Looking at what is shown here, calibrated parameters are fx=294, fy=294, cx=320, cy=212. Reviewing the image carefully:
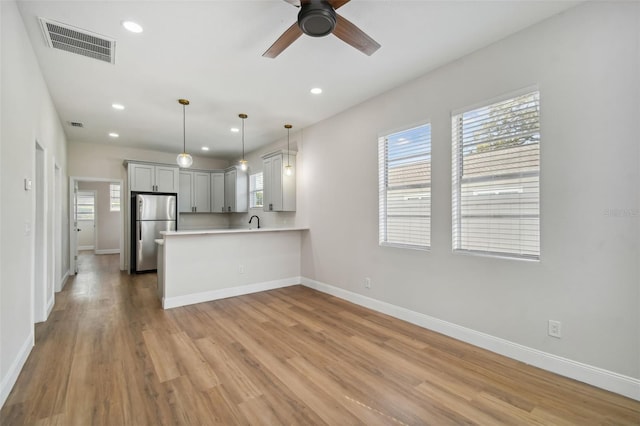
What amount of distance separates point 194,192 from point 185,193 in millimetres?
214

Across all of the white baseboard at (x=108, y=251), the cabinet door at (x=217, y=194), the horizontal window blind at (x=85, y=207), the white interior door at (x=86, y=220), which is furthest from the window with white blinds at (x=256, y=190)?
the horizontal window blind at (x=85, y=207)

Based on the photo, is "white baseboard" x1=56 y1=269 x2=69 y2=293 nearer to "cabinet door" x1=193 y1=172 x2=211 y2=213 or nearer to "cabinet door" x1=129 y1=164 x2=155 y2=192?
"cabinet door" x1=129 y1=164 x2=155 y2=192

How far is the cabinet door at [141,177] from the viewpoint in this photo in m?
6.43

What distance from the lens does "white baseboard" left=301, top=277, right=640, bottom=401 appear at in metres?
2.05

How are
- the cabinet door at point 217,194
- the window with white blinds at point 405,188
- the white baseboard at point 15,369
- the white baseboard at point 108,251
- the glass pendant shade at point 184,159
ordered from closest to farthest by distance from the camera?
the white baseboard at point 15,369
the window with white blinds at point 405,188
the glass pendant shade at point 184,159
the cabinet door at point 217,194
the white baseboard at point 108,251

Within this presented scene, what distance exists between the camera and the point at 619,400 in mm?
1980

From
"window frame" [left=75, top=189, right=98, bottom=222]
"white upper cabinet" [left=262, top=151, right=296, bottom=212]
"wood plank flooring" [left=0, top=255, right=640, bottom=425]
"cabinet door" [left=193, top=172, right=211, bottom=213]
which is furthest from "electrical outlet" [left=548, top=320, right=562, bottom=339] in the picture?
"window frame" [left=75, top=189, right=98, bottom=222]

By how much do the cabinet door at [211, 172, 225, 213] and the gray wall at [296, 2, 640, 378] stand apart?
567 centimetres

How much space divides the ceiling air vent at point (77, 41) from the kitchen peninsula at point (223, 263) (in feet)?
7.05

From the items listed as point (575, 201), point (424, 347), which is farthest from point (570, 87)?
point (424, 347)

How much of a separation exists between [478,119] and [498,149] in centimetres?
38

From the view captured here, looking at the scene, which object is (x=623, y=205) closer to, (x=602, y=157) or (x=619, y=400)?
(x=602, y=157)

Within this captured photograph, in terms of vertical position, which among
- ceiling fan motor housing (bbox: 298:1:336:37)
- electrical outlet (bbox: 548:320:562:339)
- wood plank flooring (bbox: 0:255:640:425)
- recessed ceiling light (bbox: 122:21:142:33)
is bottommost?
wood plank flooring (bbox: 0:255:640:425)

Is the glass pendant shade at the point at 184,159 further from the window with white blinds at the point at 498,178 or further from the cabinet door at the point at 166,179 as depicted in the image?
the window with white blinds at the point at 498,178
